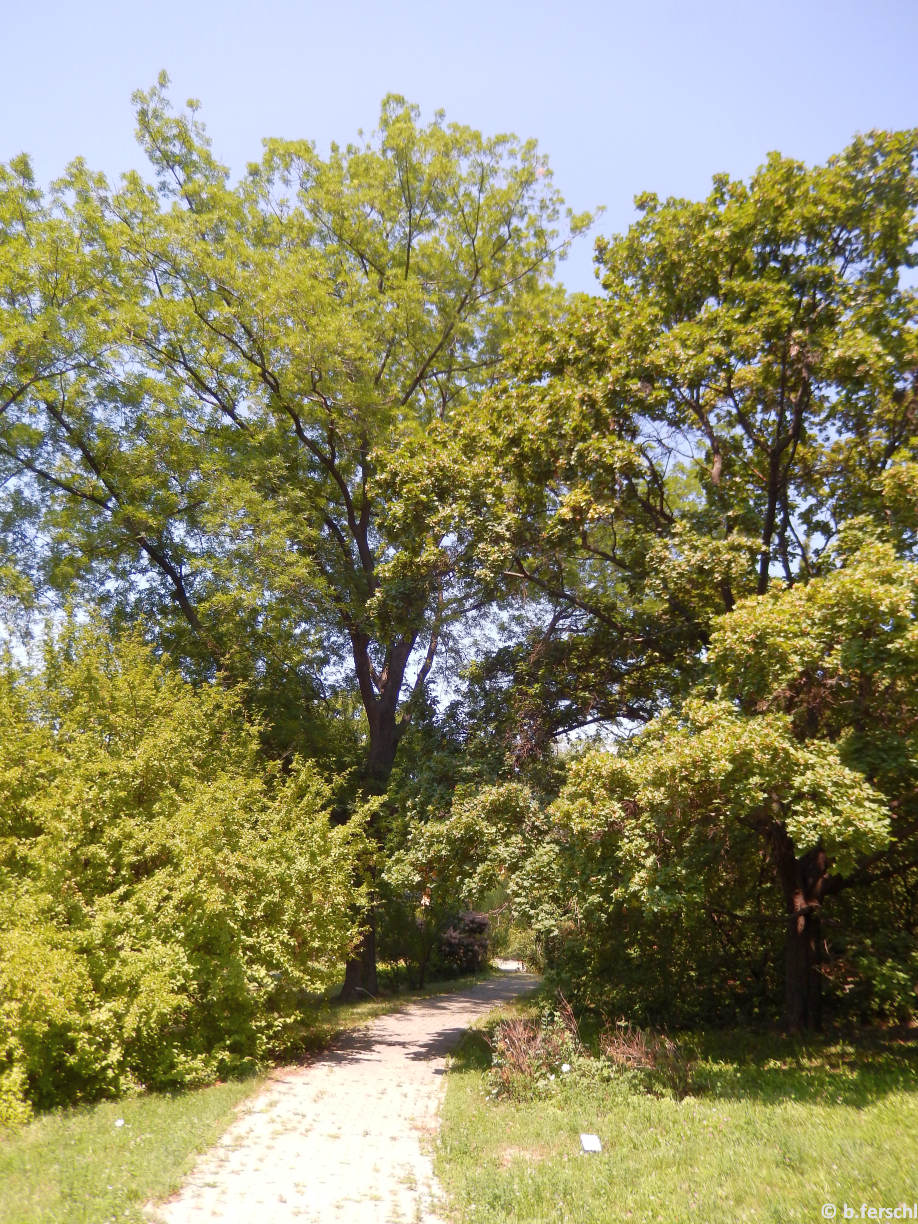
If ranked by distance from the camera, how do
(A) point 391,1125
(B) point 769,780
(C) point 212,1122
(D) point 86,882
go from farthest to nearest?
(D) point 86,882 < (A) point 391,1125 < (C) point 212,1122 < (B) point 769,780

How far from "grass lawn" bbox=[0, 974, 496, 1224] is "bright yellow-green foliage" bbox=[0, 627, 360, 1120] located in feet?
1.46

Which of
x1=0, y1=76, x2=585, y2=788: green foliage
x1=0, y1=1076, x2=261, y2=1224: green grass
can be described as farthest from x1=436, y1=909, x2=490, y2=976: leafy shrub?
x1=0, y1=1076, x2=261, y2=1224: green grass

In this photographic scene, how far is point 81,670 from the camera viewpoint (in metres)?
11.1

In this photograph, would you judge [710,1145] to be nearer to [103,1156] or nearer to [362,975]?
[103,1156]

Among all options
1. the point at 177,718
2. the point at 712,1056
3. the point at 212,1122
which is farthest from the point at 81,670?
the point at 712,1056

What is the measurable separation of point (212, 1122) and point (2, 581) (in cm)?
1078

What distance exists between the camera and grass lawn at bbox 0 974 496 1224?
5461 millimetres

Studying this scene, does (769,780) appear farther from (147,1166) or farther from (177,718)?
(177,718)

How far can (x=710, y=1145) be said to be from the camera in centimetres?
656

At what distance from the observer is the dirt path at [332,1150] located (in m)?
5.90

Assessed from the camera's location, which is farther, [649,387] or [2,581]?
[2,581]

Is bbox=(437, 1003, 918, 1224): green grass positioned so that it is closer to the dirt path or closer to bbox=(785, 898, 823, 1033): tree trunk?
the dirt path

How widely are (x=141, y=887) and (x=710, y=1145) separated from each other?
659cm

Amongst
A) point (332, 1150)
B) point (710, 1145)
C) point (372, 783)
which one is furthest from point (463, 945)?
point (710, 1145)
